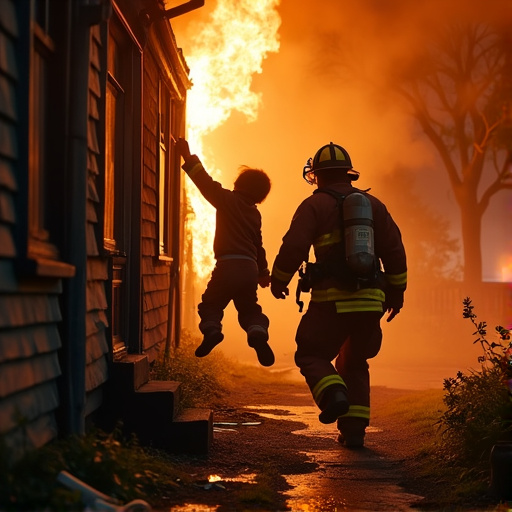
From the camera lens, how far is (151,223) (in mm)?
9562

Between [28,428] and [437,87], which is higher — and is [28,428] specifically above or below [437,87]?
below

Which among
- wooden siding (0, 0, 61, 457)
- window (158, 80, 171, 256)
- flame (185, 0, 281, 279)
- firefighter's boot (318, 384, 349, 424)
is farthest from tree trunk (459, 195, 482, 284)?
wooden siding (0, 0, 61, 457)

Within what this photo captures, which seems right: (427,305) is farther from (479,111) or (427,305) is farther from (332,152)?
(332,152)

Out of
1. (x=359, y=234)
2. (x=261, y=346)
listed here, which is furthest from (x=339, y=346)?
(x=359, y=234)

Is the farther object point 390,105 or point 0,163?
point 390,105

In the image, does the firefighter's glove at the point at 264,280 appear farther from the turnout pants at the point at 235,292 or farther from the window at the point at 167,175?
the window at the point at 167,175

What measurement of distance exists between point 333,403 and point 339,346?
2.25 ft

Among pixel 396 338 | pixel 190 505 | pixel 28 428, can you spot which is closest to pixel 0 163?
pixel 28 428

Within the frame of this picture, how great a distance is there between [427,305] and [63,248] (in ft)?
74.5

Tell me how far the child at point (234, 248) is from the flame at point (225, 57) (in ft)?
21.5

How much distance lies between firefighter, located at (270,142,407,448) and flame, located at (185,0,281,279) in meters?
7.51

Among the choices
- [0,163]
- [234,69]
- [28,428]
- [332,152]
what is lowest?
[28,428]

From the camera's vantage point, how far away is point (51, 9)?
18.2ft

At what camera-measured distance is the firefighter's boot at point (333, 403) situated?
7.07m
